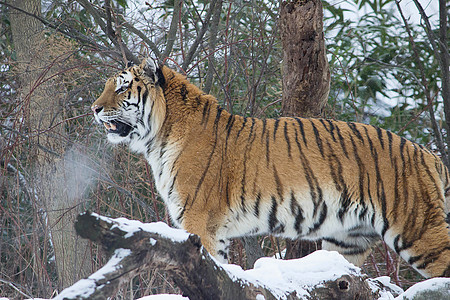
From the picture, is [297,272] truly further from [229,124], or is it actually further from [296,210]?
[229,124]

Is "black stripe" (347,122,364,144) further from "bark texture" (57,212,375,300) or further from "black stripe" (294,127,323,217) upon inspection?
"bark texture" (57,212,375,300)

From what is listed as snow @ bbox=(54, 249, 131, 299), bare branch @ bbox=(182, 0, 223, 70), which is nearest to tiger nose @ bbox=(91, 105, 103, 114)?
bare branch @ bbox=(182, 0, 223, 70)

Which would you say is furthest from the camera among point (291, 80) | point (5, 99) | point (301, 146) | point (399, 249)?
point (5, 99)

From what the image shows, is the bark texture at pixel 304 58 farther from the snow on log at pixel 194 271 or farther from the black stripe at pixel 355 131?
the snow on log at pixel 194 271

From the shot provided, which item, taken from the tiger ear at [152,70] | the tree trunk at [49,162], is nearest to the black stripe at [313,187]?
the tiger ear at [152,70]

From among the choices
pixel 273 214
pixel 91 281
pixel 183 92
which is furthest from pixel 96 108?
pixel 91 281

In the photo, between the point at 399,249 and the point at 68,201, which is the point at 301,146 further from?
the point at 68,201

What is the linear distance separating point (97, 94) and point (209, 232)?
3175 millimetres

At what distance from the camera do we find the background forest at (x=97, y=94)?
16.9 ft

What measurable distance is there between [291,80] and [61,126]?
8.54 ft

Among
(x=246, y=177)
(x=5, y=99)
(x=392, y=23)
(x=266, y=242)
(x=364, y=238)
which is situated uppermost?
(x=392, y=23)

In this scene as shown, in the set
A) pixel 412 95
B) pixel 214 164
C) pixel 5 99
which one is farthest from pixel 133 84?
pixel 412 95

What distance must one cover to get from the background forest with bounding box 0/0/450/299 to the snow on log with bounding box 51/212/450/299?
201cm

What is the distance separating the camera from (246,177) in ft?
13.6
